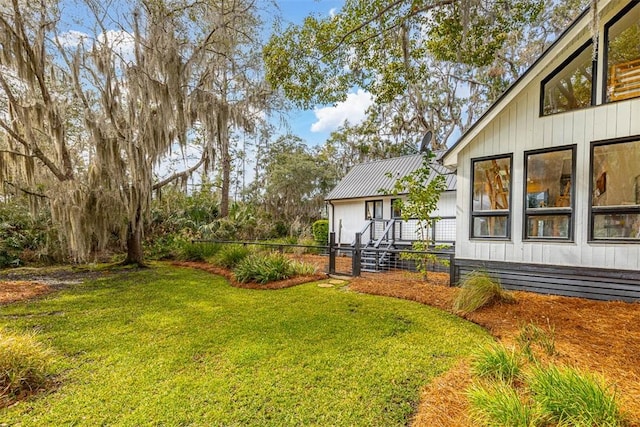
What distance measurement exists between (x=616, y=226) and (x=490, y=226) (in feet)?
6.63

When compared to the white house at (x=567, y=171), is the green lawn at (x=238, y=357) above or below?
below

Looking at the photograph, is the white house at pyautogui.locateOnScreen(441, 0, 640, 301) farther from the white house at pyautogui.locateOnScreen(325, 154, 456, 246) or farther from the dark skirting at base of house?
the white house at pyautogui.locateOnScreen(325, 154, 456, 246)

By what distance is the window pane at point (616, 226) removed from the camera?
5141 millimetres

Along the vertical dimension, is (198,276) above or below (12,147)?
below

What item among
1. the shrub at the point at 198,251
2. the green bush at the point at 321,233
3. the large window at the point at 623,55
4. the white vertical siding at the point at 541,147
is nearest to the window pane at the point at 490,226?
the white vertical siding at the point at 541,147

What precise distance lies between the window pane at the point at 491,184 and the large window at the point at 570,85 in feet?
4.25

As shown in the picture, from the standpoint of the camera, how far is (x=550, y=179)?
6.00 meters

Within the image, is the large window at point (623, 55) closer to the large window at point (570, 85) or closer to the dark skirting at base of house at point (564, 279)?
Answer: the large window at point (570, 85)

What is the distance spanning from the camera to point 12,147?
26.9 ft

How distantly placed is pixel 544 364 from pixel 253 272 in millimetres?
6026

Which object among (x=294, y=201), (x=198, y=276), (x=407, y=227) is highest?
(x=294, y=201)

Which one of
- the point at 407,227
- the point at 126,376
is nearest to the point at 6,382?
the point at 126,376

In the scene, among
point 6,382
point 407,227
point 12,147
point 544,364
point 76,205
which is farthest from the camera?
point 407,227

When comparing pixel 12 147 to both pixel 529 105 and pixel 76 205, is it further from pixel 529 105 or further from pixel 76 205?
pixel 529 105
